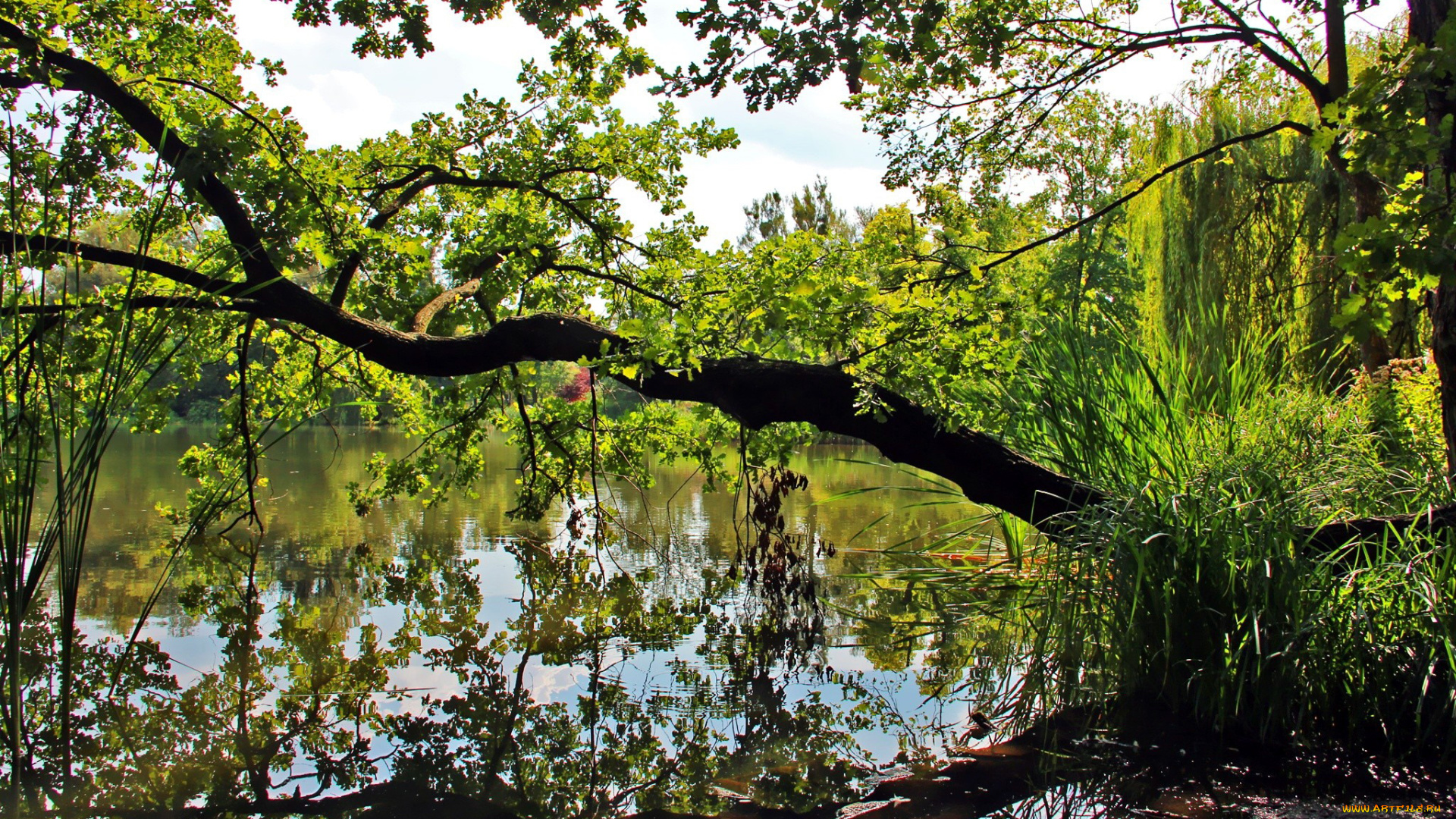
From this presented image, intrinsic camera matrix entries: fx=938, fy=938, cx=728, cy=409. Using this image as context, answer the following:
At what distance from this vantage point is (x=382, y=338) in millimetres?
4781

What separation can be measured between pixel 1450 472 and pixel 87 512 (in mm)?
4293

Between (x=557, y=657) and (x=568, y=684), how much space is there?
427 mm

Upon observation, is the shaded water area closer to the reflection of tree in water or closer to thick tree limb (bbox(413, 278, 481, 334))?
the reflection of tree in water

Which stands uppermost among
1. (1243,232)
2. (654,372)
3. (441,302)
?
(1243,232)

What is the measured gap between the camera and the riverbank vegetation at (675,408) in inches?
112

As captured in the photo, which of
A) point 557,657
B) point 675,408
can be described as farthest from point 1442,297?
point 675,408

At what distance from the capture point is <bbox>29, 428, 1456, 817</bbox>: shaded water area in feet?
9.42

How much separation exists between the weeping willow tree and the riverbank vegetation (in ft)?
4.87

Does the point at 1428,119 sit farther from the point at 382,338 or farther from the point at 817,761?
the point at 382,338

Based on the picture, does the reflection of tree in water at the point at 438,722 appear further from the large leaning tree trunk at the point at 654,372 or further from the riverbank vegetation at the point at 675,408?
the large leaning tree trunk at the point at 654,372

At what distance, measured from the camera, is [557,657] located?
4.41 meters

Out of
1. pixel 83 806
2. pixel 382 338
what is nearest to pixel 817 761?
pixel 83 806

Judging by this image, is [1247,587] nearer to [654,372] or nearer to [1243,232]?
[654,372]

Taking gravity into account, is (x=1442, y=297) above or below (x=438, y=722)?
above
